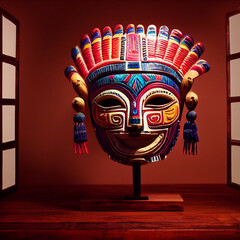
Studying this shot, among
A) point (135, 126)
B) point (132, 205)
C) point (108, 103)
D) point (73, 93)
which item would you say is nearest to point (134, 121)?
point (135, 126)

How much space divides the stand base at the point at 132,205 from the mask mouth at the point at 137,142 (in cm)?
20

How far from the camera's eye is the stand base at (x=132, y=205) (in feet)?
4.65

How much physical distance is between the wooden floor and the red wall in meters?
0.29

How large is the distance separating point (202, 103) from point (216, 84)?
0.43 feet

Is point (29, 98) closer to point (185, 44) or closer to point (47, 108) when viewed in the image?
point (47, 108)

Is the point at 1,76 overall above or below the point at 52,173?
above

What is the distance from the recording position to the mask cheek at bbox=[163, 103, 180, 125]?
4.51 ft

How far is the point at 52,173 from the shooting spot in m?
1.98

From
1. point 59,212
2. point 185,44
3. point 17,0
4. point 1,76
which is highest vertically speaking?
point 17,0

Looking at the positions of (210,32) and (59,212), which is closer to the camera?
(59,212)

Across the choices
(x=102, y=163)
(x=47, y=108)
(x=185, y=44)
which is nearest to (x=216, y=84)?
(x=185, y=44)

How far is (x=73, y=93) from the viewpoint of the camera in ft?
6.36

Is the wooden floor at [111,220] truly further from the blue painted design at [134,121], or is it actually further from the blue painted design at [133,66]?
the blue painted design at [133,66]

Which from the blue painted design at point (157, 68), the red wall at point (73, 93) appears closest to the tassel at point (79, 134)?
the blue painted design at point (157, 68)
